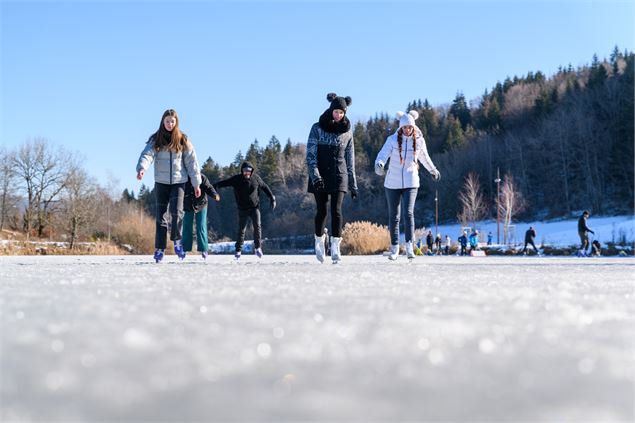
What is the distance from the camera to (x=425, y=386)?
73 cm

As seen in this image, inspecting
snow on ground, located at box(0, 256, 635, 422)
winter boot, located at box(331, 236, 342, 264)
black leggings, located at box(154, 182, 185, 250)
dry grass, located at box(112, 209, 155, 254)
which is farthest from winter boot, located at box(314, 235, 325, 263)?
dry grass, located at box(112, 209, 155, 254)

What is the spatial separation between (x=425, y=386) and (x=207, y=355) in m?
0.36

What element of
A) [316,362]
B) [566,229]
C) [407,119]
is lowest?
[316,362]

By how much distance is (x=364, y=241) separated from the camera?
1845 centimetres

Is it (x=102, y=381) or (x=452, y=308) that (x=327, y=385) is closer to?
(x=102, y=381)

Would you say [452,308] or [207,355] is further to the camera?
[452,308]

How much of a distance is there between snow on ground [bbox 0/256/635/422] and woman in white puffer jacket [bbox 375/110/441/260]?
4.44 m

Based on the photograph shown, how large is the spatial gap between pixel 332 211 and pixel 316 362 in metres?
4.76

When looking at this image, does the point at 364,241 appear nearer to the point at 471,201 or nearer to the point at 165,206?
the point at 165,206

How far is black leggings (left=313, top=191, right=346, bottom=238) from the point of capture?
5512 millimetres

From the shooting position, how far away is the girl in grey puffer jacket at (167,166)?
18.0ft

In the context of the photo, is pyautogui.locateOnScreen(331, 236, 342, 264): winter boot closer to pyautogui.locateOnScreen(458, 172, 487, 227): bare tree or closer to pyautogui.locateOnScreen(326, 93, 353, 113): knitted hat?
pyautogui.locateOnScreen(326, 93, 353, 113): knitted hat

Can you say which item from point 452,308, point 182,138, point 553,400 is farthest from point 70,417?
point 182,138

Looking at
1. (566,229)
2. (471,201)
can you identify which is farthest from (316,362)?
(471,201)
